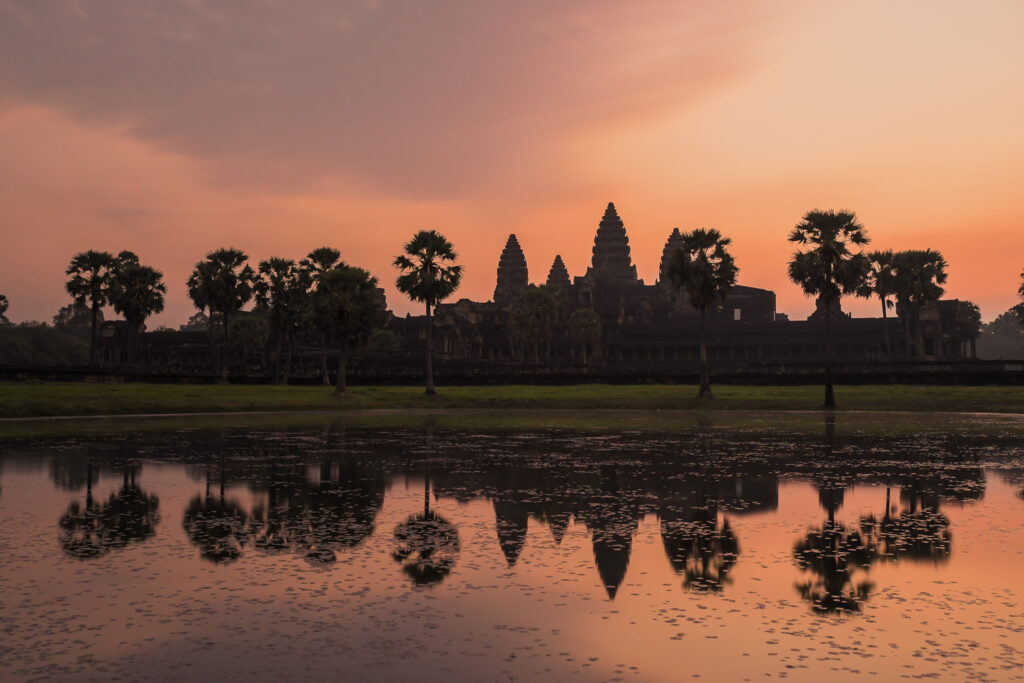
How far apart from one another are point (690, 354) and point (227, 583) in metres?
109

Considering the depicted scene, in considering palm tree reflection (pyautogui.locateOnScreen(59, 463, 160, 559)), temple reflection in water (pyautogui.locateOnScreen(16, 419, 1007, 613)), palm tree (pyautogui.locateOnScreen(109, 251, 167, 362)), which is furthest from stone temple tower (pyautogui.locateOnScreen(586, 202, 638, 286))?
palm tree reflection (pyautogui.locateOnScreen(59, 463, 160, 559))

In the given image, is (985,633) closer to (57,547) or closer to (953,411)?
(57,547)

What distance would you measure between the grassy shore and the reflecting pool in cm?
2521

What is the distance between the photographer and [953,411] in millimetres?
49125

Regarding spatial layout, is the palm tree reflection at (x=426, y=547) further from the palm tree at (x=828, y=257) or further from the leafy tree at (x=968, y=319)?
the leafy tree at (x=968, y=319)

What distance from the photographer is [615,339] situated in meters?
123

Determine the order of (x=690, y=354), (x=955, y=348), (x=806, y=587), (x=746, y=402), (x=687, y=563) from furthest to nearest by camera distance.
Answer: (x=690, y=354), (x=955, y=348), (x=746, y=402), (x=687, y=563), (x=806, y=587)

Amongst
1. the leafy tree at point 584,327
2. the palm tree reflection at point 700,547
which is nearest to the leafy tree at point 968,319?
the leafy tree at point 584,327

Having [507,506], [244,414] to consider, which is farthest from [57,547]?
[244,414]

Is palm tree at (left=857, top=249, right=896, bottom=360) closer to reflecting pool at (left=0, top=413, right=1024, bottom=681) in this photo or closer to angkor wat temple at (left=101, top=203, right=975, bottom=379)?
angkor wat temple at (left=101, top=203, right=975, bottom=379)

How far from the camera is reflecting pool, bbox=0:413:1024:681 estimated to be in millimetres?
7734

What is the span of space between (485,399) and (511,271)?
12293 cm

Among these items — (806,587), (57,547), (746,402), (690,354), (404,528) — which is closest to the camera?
(806,587)

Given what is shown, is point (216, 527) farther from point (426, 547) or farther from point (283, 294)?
point (283, 294)
